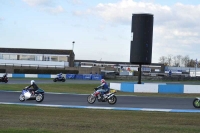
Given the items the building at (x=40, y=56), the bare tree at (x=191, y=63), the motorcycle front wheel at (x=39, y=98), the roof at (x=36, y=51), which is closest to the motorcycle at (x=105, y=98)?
the motorcycle front wheel at (x=39, y=98)

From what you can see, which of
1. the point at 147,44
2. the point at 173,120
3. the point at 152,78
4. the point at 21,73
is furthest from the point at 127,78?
the point at 173,120

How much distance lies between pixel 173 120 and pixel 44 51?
77.8 meters

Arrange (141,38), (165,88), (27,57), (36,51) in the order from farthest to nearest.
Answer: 1. (36,51)
2. (27,57)
3. (165,88)
4. (141,38)

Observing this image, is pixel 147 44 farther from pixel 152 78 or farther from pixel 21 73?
pixel 21 73

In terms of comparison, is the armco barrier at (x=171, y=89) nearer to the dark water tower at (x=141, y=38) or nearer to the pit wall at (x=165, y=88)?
the pit wall at (x=165, y=88)

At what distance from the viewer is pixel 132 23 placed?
105 feet

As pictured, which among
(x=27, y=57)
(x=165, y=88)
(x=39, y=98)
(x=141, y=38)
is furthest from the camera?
(x=27, y=57)

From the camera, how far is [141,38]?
3177 cm

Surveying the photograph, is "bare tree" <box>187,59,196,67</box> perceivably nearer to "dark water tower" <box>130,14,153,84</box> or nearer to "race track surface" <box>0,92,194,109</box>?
"dark water tower" <box>130,14,153,84</box>

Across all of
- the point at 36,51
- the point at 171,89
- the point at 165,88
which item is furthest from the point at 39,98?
the point at 36,51

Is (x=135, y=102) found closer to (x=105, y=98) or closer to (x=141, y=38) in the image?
(x=105, y=98)

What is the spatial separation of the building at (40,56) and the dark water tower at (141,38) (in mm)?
50983

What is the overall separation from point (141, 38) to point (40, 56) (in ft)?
194

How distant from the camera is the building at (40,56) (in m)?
82.5
